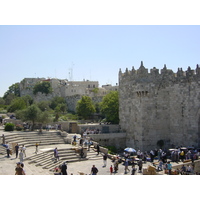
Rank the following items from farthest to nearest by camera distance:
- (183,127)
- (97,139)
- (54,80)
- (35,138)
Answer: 1. (54,80)
2. (97,139)
3. (183,127)
4. (35,138)

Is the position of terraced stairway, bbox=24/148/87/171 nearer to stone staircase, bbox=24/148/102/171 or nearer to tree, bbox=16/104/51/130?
stone staircase, bbox=24/148/102/171

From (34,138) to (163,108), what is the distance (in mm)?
12612

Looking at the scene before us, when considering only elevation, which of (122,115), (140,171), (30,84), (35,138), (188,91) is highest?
(30,84)

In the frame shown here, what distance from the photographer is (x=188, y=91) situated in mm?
25297

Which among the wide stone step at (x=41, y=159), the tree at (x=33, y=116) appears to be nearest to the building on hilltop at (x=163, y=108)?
the tree at (x=33, y=116)

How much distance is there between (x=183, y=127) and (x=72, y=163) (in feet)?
37.9

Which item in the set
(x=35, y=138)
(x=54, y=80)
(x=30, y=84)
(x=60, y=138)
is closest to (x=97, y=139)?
(x=60, y=138)

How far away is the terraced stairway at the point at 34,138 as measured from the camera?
22594 millimetres

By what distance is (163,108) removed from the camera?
27.3m

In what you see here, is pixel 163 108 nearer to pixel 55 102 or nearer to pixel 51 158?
pixel 51 158

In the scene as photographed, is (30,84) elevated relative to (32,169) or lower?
elevated

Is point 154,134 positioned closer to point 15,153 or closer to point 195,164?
point 195,164

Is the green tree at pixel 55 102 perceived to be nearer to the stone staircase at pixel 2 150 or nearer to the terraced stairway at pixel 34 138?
the terraced stairway at pixel 34 138

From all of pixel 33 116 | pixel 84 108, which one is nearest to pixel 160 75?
pixel 33 116
